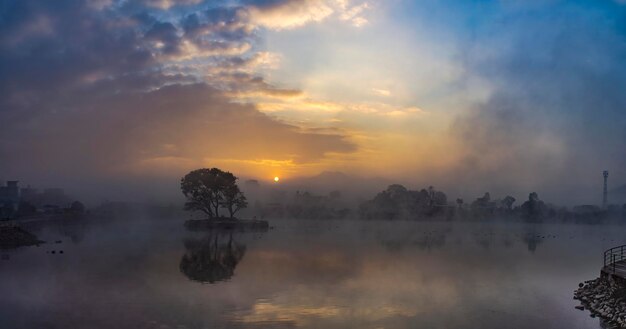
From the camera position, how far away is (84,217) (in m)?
130

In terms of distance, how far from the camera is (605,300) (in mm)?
28234

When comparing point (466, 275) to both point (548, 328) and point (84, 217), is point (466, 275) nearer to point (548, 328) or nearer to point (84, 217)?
point (548, 328)

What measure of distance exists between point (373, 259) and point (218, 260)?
51.7ft

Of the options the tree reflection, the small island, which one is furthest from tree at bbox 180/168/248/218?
the tree reflection

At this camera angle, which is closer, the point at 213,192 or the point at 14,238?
the point at 14,238

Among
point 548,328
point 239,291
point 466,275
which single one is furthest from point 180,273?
point 548,328

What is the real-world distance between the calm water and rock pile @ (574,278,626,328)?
2.36 ft

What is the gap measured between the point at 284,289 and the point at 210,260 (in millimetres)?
18125

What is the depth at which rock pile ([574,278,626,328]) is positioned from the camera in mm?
24859

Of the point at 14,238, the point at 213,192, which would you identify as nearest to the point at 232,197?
the point at 213,192

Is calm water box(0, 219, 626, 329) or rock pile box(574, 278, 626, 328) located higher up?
rock pile box(574, 278, 626, 328)

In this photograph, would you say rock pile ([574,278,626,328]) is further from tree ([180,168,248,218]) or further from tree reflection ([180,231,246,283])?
tree ([180,168,248,218])

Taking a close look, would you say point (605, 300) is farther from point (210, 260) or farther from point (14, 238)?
point (14, 238)

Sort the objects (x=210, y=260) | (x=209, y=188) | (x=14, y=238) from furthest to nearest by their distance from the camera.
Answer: (x=209, y=188), (x=14, y=238), (x=210, y=260)
